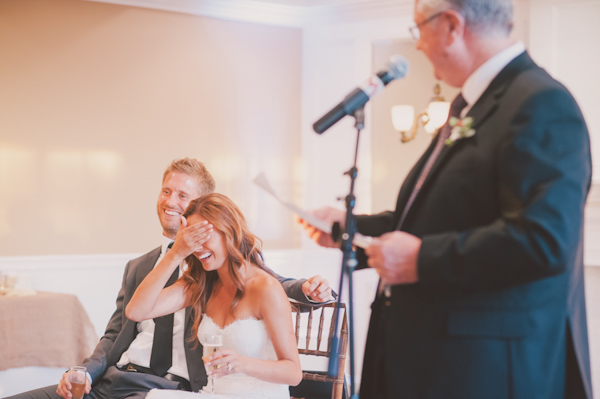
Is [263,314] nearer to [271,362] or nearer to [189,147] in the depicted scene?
[271,362]

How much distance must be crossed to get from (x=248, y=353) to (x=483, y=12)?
1.41 meters

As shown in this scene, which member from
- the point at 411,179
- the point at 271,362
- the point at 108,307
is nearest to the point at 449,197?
the point at 411,179

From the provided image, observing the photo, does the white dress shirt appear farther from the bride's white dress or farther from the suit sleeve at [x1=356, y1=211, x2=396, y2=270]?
the bride's white dress

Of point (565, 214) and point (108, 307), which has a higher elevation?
point (565, 214)

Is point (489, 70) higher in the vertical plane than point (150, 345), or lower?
higher

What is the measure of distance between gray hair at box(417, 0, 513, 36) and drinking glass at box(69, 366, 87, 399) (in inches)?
70.0

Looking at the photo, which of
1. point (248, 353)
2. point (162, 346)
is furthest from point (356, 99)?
point (162, 346)

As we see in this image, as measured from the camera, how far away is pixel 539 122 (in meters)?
1.19

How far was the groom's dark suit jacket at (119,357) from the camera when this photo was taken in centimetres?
240

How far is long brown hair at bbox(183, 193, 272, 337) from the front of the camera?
7.54 feet

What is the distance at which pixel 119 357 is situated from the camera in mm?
2594

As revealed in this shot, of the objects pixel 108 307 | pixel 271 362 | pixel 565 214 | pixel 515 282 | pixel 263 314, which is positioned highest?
pixel 565 214

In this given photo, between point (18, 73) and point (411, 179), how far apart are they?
4448 millimetres

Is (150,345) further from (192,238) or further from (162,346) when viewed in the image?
(192,238)
